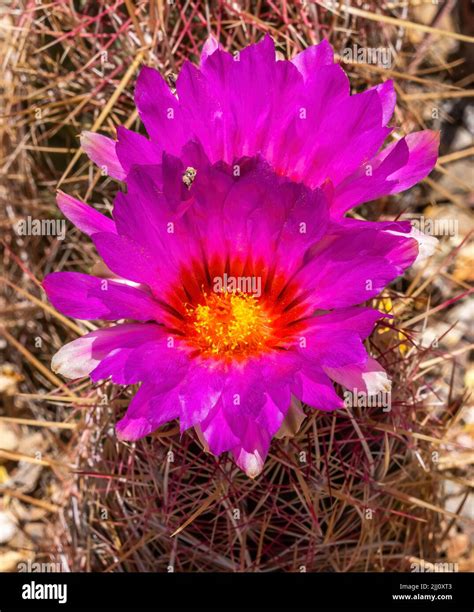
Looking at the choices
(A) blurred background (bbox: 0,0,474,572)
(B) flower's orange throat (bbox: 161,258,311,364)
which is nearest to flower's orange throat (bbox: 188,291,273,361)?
(B) flower's orange throat (bbox: 161,258,311,364)

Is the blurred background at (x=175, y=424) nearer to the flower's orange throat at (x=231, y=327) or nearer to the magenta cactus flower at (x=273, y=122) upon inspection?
the flower's orange throat at (x=231, y=327)

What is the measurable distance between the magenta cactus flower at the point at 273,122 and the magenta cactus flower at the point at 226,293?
0.12 feet

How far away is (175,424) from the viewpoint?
1.06m

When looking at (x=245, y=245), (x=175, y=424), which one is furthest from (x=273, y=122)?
(x=175, y=424)

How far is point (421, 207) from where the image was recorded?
198cm

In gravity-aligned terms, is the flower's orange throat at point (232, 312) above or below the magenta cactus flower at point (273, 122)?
below

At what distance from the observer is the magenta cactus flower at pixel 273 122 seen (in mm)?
893

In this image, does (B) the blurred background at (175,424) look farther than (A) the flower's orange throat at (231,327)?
Yes

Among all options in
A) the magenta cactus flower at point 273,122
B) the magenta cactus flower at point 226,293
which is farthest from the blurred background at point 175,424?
the magenta cactus flower at point 273,122

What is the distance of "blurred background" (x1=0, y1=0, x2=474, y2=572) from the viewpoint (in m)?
1.11

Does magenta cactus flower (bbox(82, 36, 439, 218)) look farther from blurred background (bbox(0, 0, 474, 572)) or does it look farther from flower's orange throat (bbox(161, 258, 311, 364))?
blurred background (bbox(0, 0, 474, 572))

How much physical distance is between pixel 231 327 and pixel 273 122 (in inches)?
9.2
